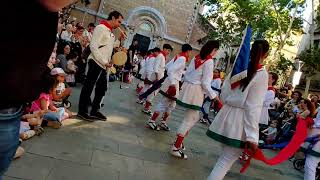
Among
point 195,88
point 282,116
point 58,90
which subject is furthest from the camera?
point 282,116

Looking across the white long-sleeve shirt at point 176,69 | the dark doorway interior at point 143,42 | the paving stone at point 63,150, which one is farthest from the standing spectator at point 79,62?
the dark doorway interior at point 143,42

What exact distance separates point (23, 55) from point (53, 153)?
3.51m

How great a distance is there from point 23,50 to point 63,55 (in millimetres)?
9215

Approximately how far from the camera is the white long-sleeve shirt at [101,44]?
22.9 ft

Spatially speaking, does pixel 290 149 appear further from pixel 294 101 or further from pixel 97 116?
pixel 294 101

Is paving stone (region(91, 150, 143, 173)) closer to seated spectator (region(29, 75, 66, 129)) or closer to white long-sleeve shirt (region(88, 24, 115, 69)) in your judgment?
seated spectator (region(29, 75, 66, 129))

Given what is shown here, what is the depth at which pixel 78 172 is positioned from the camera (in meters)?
4.40

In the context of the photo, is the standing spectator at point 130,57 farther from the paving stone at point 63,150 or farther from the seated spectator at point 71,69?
the paving stone at point 63,150

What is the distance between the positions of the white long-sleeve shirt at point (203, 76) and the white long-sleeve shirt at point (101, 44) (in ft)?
5.11

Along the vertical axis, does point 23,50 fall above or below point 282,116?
above

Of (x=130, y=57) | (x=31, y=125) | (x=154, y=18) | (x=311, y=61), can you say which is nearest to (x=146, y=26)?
(x=154, y=18)

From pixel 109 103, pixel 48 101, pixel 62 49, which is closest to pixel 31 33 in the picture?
pixel 48 101

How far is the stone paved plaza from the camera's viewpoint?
4359mm

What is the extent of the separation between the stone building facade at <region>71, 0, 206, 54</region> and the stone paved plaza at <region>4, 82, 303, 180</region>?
21329 millimetres
